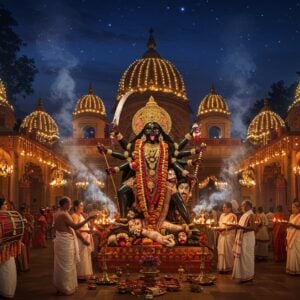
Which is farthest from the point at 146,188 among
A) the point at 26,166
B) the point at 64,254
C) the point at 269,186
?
the point at 269,186

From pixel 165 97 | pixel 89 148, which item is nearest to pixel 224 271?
pixel 89 148

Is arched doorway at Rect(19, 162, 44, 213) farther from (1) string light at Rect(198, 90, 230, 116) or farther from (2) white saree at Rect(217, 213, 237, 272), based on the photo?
(1) string light at Rect(198, 90, 230, 116)

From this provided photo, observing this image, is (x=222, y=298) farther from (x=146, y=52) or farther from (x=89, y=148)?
(x=146, y=52)

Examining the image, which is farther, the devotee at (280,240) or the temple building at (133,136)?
the temple building at (133,136)

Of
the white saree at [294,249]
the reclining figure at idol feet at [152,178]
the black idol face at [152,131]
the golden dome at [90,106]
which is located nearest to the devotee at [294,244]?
the white saree at [294,249]

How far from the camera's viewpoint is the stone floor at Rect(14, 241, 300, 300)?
317 inches

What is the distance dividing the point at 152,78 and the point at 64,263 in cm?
3699

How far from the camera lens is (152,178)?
1151 cm

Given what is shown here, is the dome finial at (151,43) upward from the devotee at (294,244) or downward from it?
upward

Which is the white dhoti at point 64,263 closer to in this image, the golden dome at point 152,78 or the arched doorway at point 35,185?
the arched doorway at point 35,185

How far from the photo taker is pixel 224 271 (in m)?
10.8

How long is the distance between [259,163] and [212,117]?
1682cm

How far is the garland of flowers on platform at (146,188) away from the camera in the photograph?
11.3 metres

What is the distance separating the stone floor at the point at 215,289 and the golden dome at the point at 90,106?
3410 cm
